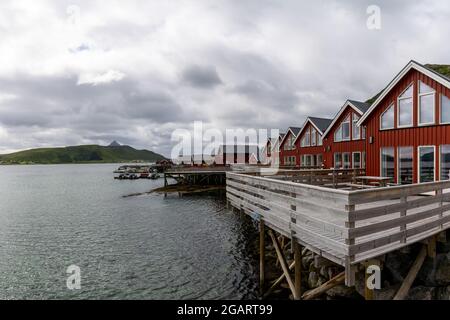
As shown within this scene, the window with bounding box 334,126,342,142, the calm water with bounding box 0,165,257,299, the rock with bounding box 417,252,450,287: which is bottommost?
the calm water with bounding box 0,165,257,299

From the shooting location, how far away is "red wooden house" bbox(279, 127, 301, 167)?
38562mm

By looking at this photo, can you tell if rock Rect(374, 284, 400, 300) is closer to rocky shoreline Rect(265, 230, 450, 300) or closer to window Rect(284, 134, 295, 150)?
rocky shoreline Rect(265, 230, 450, 300)

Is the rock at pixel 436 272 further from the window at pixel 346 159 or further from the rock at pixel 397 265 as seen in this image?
the window at pixel 346 159

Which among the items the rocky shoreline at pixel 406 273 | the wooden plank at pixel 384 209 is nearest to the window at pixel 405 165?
the rocky shoreline at pixel 406 273

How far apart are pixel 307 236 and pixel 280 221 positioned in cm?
144

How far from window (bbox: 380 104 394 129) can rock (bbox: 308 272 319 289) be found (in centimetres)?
1123

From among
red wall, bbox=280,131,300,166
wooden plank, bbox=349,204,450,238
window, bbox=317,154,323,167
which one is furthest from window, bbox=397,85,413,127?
red wall, bbox=280,131,300,166

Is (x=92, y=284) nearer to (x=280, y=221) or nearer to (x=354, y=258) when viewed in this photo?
(x=280, y=221)

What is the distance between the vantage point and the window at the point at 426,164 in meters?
14.3

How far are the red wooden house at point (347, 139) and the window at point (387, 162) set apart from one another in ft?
24.2

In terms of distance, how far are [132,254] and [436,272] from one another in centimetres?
1335

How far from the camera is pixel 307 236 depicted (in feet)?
23.4

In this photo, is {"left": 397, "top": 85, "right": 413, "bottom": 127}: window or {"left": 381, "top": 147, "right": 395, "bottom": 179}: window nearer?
{"left": 397, "top": 85, "right": 413, "bottom": 127}: window
